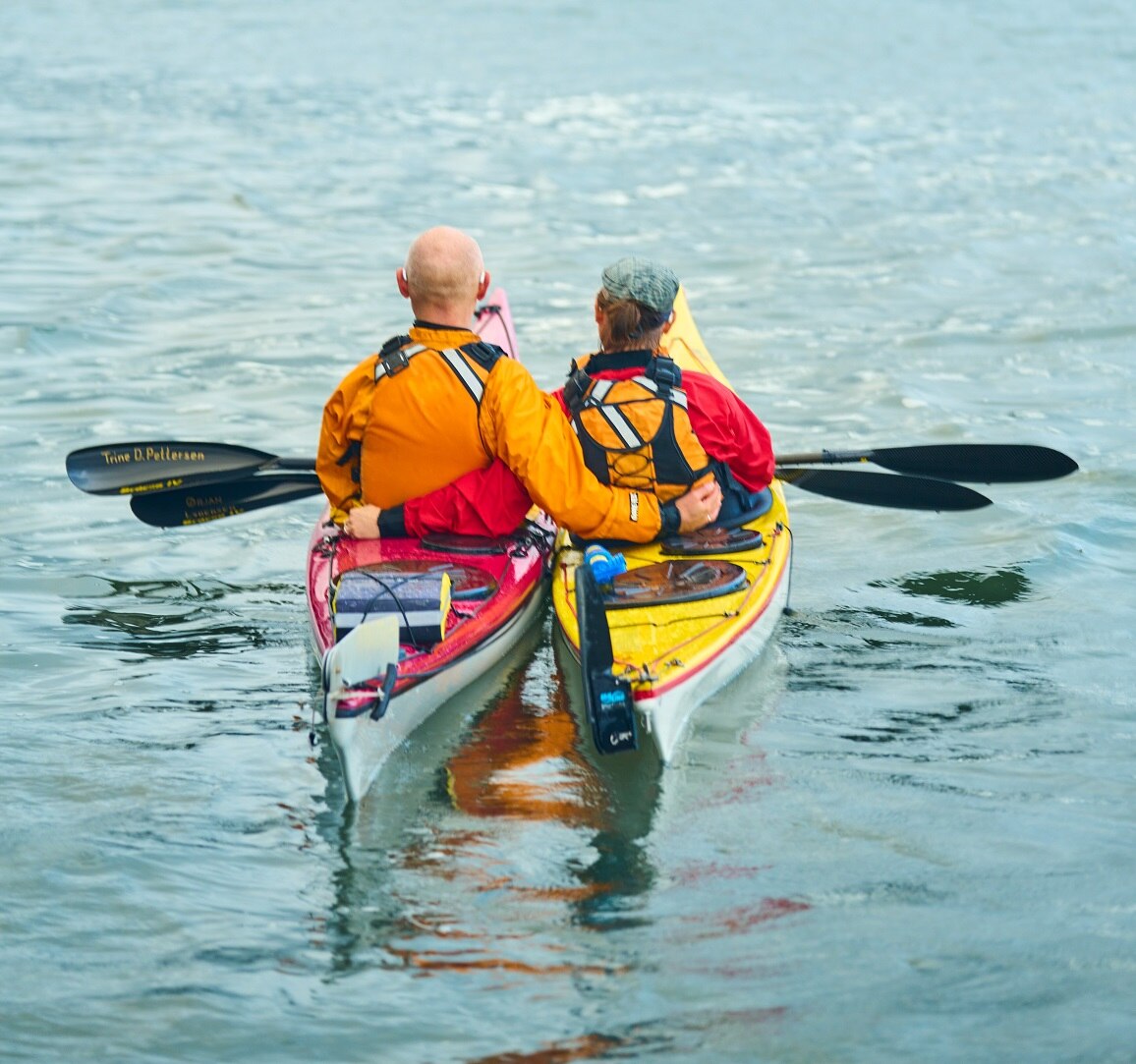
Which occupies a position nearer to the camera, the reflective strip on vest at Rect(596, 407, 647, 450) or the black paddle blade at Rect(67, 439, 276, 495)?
the reflective strip on vest at Rect(596, 407, 647, 450)

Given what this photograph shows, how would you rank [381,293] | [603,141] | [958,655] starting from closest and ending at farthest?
[958,655], [381,293], [603,141]

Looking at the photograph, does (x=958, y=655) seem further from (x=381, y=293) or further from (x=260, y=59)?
(x=260, y=59)

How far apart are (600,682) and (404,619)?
0.77 metres

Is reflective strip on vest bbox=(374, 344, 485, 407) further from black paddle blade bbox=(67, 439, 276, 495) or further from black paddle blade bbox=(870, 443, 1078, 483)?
black paddle blade bbox=(870, 443, 1078, 483)

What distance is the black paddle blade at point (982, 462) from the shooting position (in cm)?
659

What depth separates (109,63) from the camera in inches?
975

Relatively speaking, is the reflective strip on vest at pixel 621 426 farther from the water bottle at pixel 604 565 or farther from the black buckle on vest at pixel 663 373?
the water bottle at pixel 604 565

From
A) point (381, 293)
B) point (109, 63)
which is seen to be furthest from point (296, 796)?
point (109, 63)

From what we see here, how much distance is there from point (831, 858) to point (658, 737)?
65cm

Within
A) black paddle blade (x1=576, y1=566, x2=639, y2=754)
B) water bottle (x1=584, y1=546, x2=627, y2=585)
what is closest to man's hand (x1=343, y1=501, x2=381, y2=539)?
water bottle (x1=584, y1=546, x2=627, y2=585)

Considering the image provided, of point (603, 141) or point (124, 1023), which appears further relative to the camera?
point (603, 141)

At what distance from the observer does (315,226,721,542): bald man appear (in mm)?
5328

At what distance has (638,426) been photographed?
5438 millimetres

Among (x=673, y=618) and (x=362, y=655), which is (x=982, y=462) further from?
(x=362, y=655)
